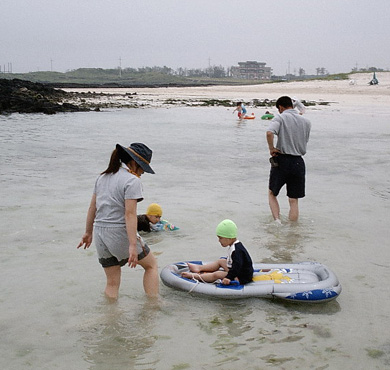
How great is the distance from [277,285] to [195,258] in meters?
1.63

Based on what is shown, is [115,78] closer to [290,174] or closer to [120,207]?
[290,174]

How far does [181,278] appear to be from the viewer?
Answer: 5.45 meters

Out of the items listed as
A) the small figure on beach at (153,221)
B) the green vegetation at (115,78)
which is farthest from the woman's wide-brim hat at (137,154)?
the green vegetation at (115,78)

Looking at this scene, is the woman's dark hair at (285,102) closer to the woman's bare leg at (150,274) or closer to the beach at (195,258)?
the beach at (195,258)

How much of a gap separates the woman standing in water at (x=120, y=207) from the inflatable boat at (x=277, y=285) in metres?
0.84

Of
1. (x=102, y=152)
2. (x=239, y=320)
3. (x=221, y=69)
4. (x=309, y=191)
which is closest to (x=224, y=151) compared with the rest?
(x=102, y=152)

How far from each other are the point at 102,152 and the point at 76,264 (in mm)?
9794

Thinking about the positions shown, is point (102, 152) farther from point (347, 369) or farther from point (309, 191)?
point (347, 369)

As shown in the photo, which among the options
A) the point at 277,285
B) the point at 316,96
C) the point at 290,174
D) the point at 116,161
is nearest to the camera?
the point at 116,161

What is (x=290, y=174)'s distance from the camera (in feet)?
25.1

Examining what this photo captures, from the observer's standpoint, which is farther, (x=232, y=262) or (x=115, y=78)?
(x=115, y=78)

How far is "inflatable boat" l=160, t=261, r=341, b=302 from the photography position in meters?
5.10

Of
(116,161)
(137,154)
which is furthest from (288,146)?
(116,161)

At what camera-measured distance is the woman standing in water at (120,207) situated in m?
4.42
